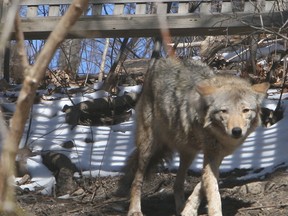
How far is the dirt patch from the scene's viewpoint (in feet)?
20.6

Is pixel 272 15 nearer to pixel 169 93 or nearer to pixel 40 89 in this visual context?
pixel 169 93

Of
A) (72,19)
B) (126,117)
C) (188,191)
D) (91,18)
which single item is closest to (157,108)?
(188,191)

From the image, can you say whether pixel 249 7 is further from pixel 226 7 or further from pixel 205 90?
pixel 205 90

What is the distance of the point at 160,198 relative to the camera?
7.00m

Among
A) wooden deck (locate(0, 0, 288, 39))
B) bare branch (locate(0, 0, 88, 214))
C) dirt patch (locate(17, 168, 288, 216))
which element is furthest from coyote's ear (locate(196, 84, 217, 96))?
bare branch (locate(0, 0, 88, 214))

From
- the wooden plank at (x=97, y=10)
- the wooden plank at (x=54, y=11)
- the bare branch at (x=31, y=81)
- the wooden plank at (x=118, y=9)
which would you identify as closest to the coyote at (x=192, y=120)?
the wooden plank at (x=118, y=9)

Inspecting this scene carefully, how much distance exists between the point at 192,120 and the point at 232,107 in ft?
1.69

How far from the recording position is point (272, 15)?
24.8 ft

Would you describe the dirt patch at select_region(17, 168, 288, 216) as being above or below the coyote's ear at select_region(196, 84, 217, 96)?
below

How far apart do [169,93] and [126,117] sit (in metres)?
3.15

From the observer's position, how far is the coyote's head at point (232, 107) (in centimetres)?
534

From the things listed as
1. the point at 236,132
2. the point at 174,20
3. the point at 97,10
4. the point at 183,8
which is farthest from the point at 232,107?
the point at 97,10

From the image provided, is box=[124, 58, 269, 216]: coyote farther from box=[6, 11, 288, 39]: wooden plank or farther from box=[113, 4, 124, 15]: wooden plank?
box=[113, 4, 124, 15]: wooden plank

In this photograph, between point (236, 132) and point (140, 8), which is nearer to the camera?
point (236, 132)
